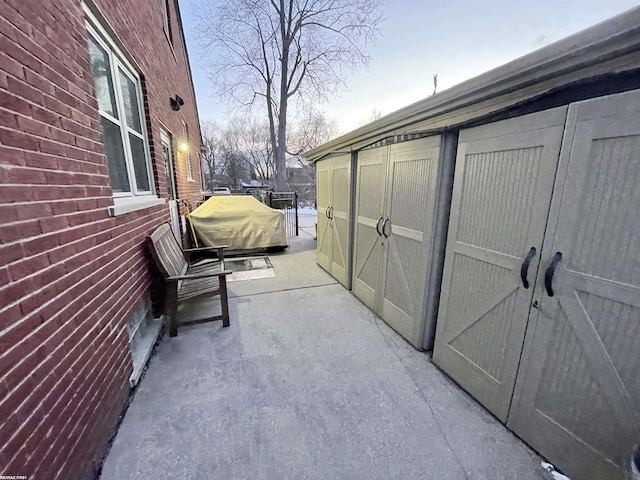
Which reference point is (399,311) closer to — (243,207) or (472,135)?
(472,135)

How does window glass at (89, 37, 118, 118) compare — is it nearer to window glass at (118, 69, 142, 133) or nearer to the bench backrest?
window glass at (118, 69, 142, 133)

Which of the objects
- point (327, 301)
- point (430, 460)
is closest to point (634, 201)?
point (430, 460)

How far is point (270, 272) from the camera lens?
15.5 ft

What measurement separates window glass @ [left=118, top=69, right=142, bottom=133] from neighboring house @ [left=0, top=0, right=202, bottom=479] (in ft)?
1.18

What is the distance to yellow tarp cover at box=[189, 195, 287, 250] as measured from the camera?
537cm

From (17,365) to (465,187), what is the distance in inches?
99.4

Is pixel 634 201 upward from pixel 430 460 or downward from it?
upward

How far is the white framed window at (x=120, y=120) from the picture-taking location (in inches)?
81.5

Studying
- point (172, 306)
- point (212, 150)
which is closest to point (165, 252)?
point (172, 306)

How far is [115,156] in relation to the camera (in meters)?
2.33

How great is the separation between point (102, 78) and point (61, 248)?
177 cm

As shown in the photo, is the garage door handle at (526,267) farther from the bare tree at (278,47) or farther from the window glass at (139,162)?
the bare tree at (278,47)

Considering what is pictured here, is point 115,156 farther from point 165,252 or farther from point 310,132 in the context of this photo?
point 310,132

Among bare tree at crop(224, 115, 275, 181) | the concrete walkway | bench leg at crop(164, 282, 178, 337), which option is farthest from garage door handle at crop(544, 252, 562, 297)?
bare tree at crop(224, 115, 275, 181)
